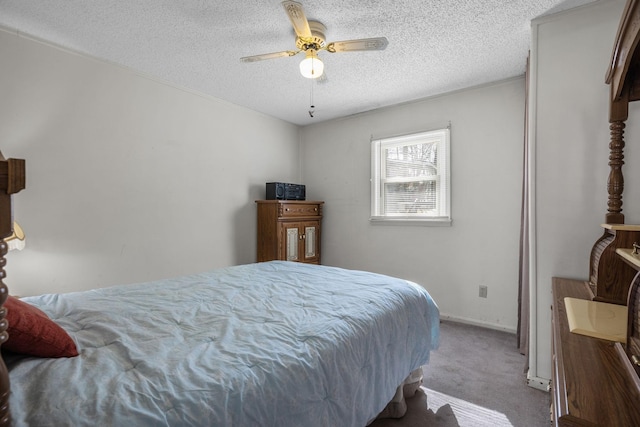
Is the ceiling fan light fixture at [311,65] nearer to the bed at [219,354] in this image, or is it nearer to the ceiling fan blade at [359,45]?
the ceiling fan blade at [359,45]

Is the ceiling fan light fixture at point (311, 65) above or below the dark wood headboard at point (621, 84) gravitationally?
above

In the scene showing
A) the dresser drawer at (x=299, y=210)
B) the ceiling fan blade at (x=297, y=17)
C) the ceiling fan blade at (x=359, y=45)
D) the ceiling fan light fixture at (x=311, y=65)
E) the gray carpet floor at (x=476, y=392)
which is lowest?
the gray carpet floor at (x=476, y=392)

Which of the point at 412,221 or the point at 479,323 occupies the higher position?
the point at 412,221

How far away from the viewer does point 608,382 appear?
66 centimetres

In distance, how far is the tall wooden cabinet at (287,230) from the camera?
11.9ft

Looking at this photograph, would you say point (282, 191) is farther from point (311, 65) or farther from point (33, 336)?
point (33, 336)

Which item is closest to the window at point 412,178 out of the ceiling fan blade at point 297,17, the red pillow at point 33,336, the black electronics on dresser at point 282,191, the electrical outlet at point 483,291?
the electrical outlet at point 483,291

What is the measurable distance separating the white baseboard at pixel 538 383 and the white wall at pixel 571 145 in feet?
0.10

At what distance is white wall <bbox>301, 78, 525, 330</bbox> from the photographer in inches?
116

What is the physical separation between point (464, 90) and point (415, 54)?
1.03 meters

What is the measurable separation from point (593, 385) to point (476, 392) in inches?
63.4

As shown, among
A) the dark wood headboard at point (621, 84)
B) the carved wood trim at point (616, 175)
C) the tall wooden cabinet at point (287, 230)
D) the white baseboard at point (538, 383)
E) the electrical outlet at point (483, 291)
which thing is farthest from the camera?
the tall wooden cabinet at point (287, 230)

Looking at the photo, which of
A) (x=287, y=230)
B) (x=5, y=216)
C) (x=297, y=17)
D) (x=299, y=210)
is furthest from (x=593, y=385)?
(x=299, y=210)

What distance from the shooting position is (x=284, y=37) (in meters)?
2.23
